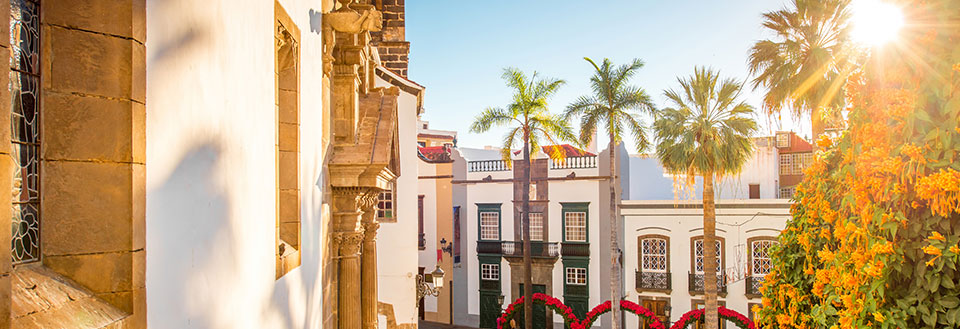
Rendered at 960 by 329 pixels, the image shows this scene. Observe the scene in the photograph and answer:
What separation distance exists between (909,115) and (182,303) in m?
3.29

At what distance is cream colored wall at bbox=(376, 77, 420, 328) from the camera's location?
15.8 m

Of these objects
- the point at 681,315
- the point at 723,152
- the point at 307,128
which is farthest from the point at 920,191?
the point at 681,315

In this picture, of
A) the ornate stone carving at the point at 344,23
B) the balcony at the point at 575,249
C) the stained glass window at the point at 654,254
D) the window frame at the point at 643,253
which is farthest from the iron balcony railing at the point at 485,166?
the ornate stone carving at the point at 344,23

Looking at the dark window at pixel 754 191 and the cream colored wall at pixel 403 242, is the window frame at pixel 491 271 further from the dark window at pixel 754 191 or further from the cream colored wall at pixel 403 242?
the cream colored wall at pixel 403 242

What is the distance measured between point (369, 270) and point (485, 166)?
23098 millimetres

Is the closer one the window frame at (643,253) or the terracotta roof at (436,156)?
the window frame at (643,253)

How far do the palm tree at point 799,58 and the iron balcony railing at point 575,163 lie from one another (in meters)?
13.8

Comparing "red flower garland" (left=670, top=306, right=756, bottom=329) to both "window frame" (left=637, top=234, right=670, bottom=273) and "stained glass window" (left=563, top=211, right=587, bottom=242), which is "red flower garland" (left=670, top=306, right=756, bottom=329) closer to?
"window frame" (left=637, top=234, right=670, bottom=273)

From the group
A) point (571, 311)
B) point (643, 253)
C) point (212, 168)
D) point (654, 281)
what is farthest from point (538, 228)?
point (212, 168)

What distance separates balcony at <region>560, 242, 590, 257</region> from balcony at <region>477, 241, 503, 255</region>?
3064mm

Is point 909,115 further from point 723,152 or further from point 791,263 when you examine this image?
point 723,152

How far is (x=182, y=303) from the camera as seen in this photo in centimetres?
269

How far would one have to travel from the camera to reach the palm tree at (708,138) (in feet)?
59.1

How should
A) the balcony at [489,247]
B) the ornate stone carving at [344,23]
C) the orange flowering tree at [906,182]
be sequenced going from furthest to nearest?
the balcony at [489,247] → the ornate stone carving at [344,23] → the orange flowering tree at [906,182]
